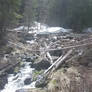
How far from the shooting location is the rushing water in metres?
7.79

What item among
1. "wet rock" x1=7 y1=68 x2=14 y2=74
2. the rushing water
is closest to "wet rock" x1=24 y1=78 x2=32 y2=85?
the rushing water

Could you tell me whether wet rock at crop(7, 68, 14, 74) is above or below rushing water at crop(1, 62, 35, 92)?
above

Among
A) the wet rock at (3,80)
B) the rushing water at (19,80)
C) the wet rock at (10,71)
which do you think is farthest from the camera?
the wet rock at (10,71)

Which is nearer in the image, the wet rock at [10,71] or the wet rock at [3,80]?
the wet rock at [3,80]

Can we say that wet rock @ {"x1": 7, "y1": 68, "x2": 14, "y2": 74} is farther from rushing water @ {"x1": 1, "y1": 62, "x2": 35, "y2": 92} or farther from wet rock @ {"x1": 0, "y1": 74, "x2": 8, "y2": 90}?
wet rock @ {"x1": 0, "y1": 74, "x2": 8, "y2": 90}

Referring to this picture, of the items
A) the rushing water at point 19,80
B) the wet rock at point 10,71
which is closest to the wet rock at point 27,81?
the rushing water at point 19,80

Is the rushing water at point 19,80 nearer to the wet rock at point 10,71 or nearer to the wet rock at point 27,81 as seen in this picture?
the wet rock at point 27,81

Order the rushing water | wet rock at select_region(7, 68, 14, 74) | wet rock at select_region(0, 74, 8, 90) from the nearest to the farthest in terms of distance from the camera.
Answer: the rushing water, wet rock at select_region(0, 74, 8, 90), wet rock at select_region(7, 68, 14, 74)

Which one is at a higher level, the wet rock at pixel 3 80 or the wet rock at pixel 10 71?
the wet rock at pixel 10 71

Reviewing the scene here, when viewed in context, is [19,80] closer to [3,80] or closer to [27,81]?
[27,81]

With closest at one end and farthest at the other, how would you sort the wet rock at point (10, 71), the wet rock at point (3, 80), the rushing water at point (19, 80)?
the rushing water at point (19, 80) < the wet rock at point (3, 80) < the wet rock at point (10, 71)

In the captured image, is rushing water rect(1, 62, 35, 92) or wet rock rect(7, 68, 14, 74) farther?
wet rock rect(7, 68, 14, 74)

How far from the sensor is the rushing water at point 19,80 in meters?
7.79

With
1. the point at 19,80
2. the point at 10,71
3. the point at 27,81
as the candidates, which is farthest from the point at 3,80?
the point at 27,81
